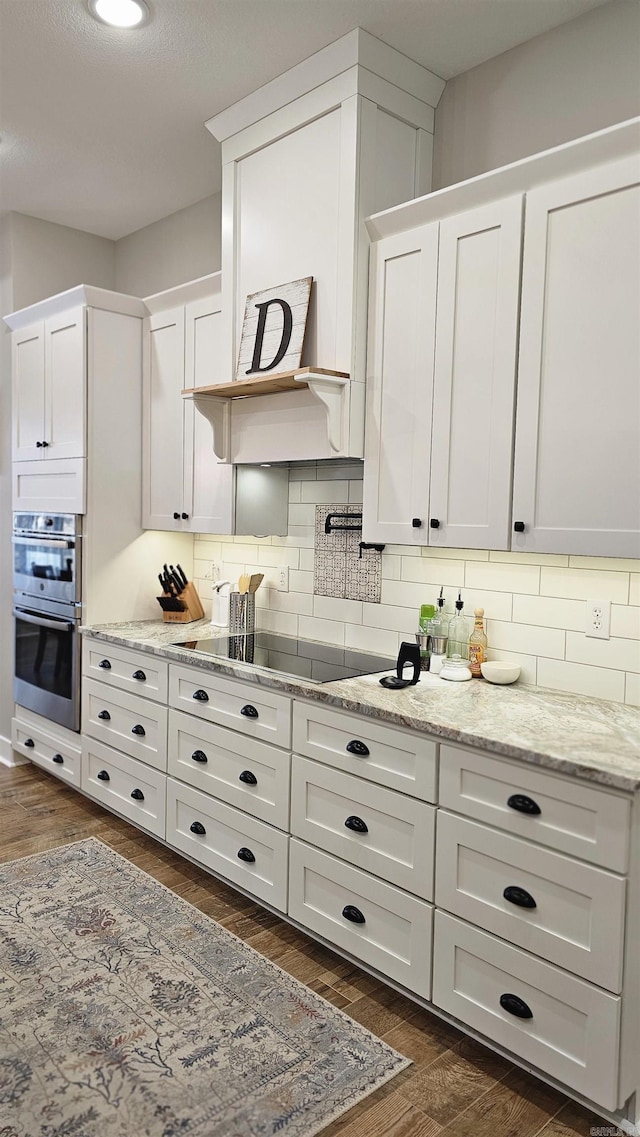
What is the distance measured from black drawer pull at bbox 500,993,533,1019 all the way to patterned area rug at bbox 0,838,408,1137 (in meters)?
0.33

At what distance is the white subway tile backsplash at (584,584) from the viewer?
2301 millimetres

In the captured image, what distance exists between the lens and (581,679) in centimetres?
240

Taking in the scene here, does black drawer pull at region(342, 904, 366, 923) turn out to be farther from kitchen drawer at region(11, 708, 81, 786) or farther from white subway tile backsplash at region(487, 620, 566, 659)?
kitchen drawer at region(11, 708, 81, 786)

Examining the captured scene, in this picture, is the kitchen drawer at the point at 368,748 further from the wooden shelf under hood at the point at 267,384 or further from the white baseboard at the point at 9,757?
the white baseboard at the point at 9,757

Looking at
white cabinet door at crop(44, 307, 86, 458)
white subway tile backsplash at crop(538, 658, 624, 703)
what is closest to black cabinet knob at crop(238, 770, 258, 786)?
white subway tile backsplash at crop(538, 658, 624, 703)

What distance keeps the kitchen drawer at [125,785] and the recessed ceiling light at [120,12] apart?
2.76 meters

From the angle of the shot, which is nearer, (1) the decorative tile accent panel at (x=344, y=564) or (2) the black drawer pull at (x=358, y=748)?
(2) the black drawer pull at (x=358, y=748)

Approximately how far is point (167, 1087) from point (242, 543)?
2.35 meters

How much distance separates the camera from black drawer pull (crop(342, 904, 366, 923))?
7.74 feet

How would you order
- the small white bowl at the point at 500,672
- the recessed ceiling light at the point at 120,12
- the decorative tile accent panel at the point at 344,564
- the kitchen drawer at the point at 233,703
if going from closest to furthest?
the recessed ceiling light at the point at 120,12 < the small white bowl at the point at 500,672 < the kitchen drawer at the point at 233,703 < the decorative tile accent panel at the point at 344,564

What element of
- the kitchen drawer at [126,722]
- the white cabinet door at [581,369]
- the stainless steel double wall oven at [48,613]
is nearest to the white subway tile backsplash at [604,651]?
the white cabinet door at [581,369]

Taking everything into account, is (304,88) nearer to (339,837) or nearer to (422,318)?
(422,318)

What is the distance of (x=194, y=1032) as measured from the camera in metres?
2.16

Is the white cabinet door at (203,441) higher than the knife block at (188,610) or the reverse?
higher
